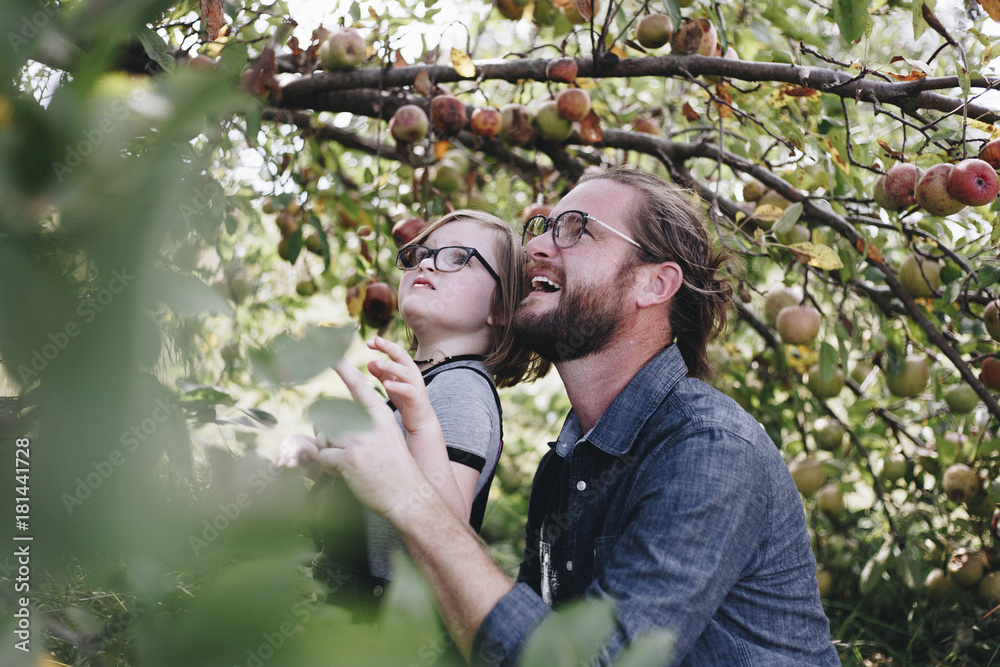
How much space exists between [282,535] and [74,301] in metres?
0.11

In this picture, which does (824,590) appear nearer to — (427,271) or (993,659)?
(993,659)

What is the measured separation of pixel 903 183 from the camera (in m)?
1.55

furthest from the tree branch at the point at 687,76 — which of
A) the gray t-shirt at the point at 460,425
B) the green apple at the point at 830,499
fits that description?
the green apple at the point at 830,499

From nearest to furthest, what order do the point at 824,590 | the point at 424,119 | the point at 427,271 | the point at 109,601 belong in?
the point at 109,601 < the point at 427,271 < the point at 424,119 < the point at 824,590

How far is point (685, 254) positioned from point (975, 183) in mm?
543

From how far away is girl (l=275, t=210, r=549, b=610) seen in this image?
1.01 metres

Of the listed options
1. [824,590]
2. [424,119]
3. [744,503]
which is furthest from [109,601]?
[824,590]

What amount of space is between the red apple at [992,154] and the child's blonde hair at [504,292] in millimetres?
927

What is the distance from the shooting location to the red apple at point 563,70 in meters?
1.80

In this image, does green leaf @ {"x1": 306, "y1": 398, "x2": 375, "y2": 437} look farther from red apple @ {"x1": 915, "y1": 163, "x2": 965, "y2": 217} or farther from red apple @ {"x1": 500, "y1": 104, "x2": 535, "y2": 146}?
red apple @ {"x1": 500, "y1": 104, "x2": 535, "y2": 146}

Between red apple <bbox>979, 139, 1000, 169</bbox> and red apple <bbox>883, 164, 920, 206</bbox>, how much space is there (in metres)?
0.12

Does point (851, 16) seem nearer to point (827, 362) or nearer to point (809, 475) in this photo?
point (827, 362)

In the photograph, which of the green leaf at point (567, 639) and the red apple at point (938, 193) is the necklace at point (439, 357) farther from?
the green leaf at point (567, 639)

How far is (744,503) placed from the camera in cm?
105
